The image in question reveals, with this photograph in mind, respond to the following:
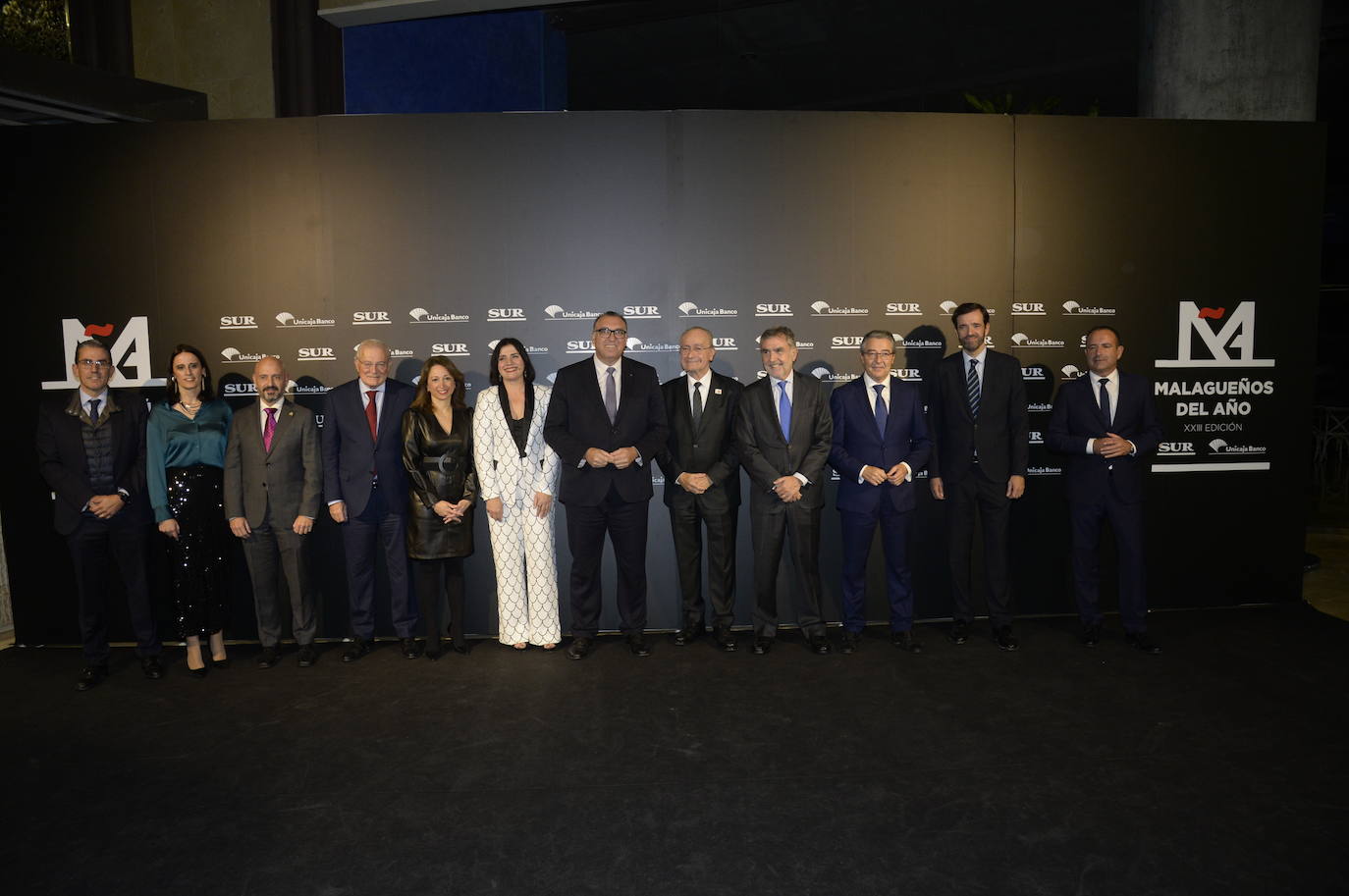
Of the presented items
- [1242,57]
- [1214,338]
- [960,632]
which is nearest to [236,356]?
[960,632]

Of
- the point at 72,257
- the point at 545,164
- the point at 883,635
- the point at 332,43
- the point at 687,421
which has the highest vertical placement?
the point at 332,43

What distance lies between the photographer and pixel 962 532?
468 cm

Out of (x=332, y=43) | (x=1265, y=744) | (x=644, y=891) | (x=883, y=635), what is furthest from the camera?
(x=332, y=43)

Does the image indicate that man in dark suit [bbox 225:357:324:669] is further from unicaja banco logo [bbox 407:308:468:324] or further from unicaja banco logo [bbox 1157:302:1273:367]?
unicaja banco logo [bbox 1157:302:1273:367]

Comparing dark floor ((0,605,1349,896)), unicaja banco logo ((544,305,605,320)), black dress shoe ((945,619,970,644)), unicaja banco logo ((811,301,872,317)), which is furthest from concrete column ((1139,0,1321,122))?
Answer: unicaja banco logo ((544,305,605,320))

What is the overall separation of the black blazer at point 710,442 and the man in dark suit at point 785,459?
71 millimetres

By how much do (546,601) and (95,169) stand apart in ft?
11.7

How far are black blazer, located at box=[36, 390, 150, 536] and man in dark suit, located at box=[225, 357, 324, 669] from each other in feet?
1.45

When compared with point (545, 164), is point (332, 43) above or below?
above

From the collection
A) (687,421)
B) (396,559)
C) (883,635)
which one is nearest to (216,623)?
(396,559)

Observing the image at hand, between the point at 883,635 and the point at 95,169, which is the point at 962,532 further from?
the point at 95,169

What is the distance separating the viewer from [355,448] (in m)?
4.51

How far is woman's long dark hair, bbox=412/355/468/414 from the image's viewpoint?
14.7 feet

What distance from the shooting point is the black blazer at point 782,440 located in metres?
→ 4.50
